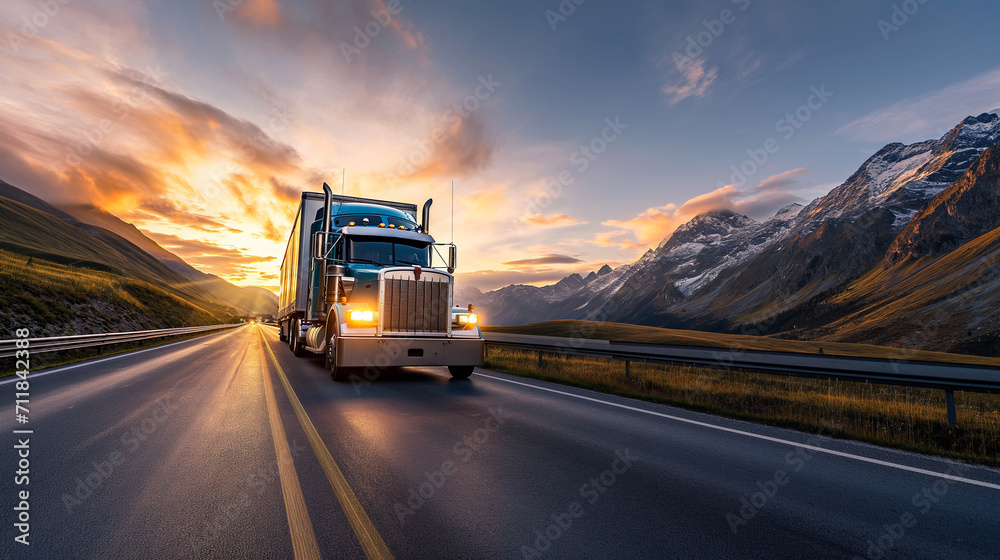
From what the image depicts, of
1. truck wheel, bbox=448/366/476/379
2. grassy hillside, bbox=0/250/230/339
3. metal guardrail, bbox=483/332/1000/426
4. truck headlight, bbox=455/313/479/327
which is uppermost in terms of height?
grassy hillside, bbox=0/250/230/339

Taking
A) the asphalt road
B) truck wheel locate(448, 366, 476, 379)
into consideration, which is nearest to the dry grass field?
the asphalt road

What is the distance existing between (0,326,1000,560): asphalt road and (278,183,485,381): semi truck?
267 cm

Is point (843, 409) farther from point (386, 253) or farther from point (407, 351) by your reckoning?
point (386, 253)

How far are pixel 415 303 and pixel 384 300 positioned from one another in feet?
2.40

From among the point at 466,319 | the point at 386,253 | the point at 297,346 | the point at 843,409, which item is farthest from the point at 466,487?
the point at 297,346

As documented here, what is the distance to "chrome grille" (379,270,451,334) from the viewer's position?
10320mm

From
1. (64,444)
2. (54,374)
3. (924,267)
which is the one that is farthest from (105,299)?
(924,267)

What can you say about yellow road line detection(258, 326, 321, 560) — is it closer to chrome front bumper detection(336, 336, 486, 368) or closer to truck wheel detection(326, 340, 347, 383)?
chrome front bumper detection(336, 336, 486, 368)

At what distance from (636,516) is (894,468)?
3.60 meters

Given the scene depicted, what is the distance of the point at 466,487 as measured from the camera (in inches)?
161

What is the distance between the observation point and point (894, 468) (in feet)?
16.4

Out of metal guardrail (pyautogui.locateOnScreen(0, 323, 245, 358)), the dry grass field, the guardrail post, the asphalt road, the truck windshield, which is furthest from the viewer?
metal guardrail (pyautogui.locateOnScreen(0, 323, 245, 358))

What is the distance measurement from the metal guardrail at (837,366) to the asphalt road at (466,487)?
6.53 ft

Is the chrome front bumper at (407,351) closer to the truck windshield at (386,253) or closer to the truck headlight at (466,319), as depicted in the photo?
the truck headlight at (466,319)
